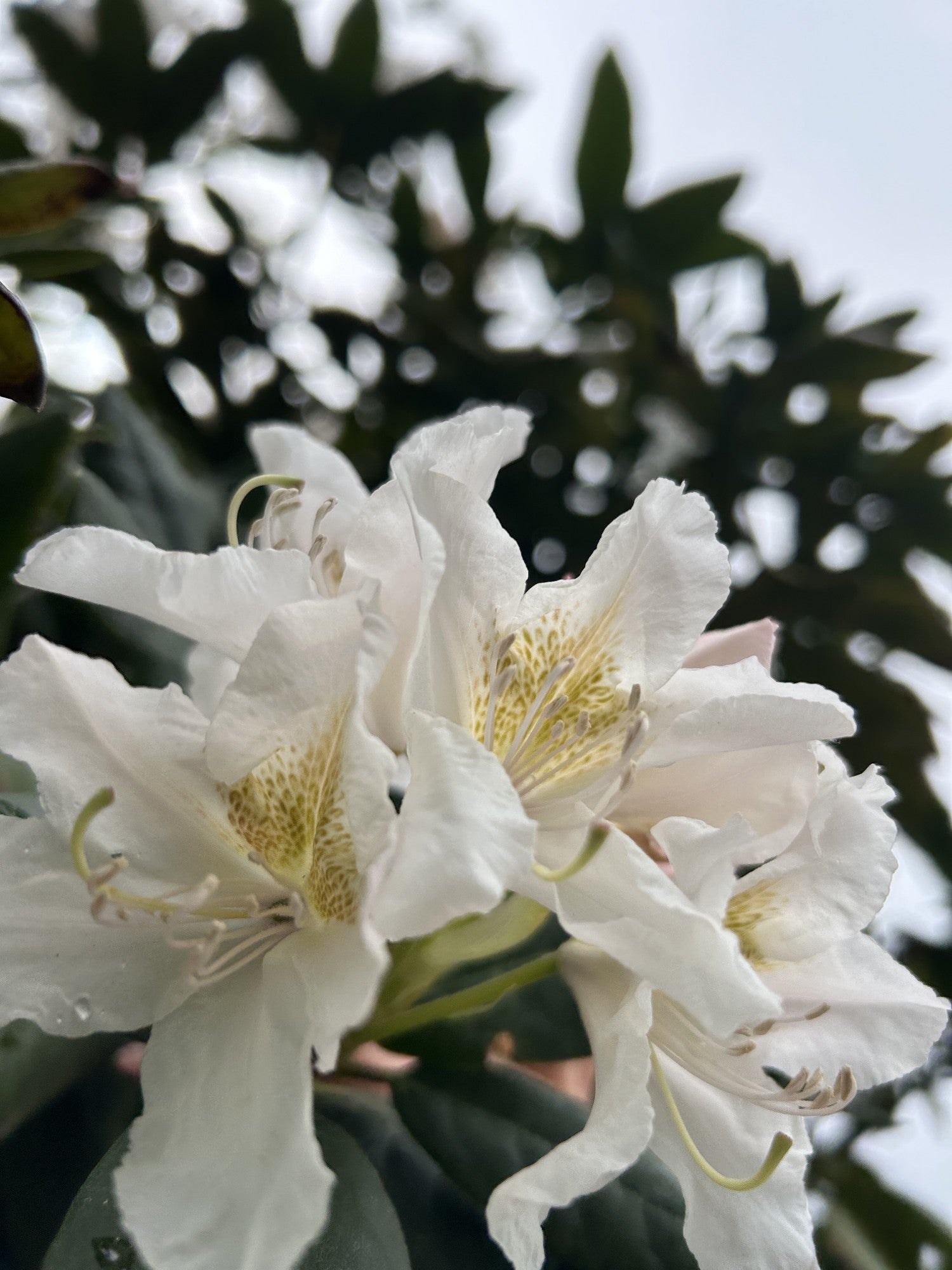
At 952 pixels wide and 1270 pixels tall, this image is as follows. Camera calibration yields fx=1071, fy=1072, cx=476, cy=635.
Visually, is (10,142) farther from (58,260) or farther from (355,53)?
(355,53)

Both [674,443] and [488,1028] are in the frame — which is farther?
[674,443]

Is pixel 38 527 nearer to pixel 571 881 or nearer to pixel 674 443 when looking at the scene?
pixel 571 881

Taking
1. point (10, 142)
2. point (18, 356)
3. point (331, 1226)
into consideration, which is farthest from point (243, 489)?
point (10, 142)

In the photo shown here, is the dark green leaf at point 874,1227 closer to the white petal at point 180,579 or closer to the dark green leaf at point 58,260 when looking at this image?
the white petal at point 180,579

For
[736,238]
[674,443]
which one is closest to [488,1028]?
[674,443]

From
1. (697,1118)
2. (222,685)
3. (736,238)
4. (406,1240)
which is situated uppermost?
(736,238)

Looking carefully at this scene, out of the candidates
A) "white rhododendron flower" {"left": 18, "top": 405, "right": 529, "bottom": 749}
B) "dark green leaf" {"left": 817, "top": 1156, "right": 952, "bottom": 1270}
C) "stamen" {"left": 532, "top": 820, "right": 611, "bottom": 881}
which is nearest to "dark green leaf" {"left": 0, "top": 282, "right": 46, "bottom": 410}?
"white rhododendron flower" {"left": 18, "top": 405, "right": 529, "bottom": 749}

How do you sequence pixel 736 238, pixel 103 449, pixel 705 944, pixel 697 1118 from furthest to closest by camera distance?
pixel 736 238 → pixel 103 449 → pixel 697 1118 → pixel 705 944

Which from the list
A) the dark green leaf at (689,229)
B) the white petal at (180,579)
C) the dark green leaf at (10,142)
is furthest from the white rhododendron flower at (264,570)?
the dark green leaf at (689,229)
